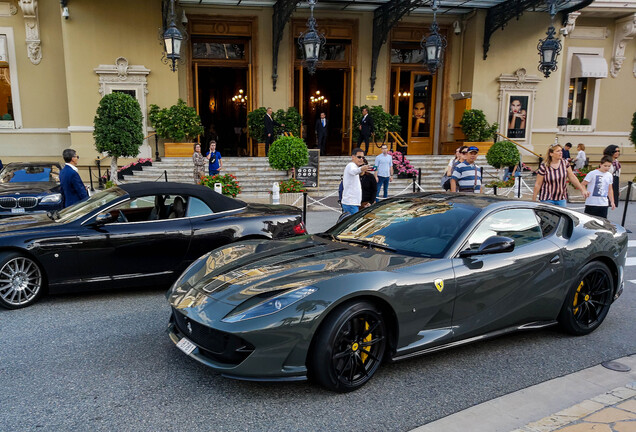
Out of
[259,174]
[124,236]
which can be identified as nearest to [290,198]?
[259,174]

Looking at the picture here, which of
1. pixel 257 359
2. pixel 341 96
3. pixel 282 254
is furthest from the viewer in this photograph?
pixel 341 96

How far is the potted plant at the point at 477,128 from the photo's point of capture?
20641mm

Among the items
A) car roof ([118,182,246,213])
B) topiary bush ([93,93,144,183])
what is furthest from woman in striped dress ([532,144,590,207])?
topiary bush ([93,93,144,183])

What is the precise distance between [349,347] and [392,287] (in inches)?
22.1

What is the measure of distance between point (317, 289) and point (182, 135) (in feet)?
52.0

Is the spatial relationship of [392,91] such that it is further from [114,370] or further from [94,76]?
[114,370]

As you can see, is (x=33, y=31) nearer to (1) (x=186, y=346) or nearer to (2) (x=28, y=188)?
(2) (x=28, y=188)

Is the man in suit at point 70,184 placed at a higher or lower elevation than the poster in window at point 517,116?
lower

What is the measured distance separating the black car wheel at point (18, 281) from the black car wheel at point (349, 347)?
383cm

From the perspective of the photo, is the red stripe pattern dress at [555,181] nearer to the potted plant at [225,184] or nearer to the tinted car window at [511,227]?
the tinted car window at [511,227]

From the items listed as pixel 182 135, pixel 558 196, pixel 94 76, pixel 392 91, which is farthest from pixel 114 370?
pixel 392 91

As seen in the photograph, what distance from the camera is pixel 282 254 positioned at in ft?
14.3

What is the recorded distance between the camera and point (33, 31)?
18922 mm

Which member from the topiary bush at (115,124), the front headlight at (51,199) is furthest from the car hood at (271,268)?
the topiary bush at (115,124)
